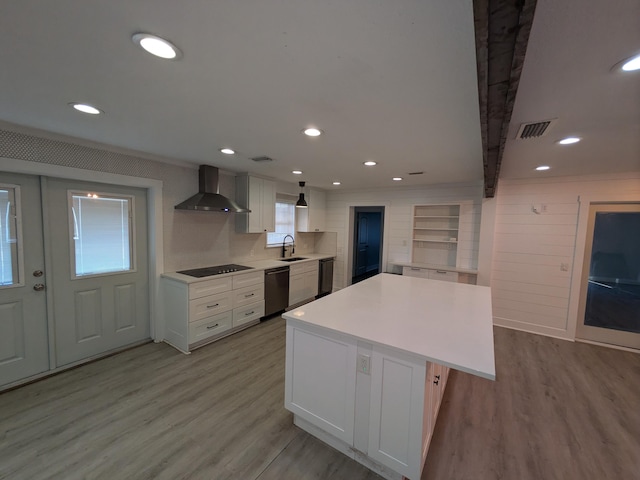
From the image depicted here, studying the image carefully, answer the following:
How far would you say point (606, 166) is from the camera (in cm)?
315

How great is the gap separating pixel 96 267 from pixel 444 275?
16.0 ft

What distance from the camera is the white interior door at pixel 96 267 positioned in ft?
8.79

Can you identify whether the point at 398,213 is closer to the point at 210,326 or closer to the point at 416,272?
the point at 416,272

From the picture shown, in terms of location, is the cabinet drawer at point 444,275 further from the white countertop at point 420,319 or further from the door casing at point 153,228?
the door casing at point 153,228

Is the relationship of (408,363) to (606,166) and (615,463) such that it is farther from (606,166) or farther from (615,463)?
(606,166)

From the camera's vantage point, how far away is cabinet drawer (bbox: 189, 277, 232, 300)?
10.2ft

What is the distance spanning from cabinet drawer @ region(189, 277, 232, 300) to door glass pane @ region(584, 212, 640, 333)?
16.8 ft

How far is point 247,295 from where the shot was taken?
3.84 meters

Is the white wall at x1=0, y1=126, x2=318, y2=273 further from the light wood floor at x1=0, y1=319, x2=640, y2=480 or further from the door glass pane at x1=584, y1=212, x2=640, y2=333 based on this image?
the door glass pane at x1=584, y1=212, x2=640, y2=333

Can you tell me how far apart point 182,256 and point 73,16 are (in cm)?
296

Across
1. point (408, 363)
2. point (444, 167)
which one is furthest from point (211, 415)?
point (444, 167)

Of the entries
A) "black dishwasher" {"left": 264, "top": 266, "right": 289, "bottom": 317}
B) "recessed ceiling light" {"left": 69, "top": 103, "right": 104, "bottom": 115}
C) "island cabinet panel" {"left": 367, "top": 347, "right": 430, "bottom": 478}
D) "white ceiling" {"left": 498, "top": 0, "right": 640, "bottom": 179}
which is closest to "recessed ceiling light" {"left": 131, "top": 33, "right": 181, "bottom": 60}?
"recessed ceiling light" {"left": 69, "top": 103, "right": 104, "bottom": 115}

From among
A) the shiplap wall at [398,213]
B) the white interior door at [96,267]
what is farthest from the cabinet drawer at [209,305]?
the shiplap wall at [398,213]

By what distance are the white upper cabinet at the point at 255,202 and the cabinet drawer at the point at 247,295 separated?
91cm
